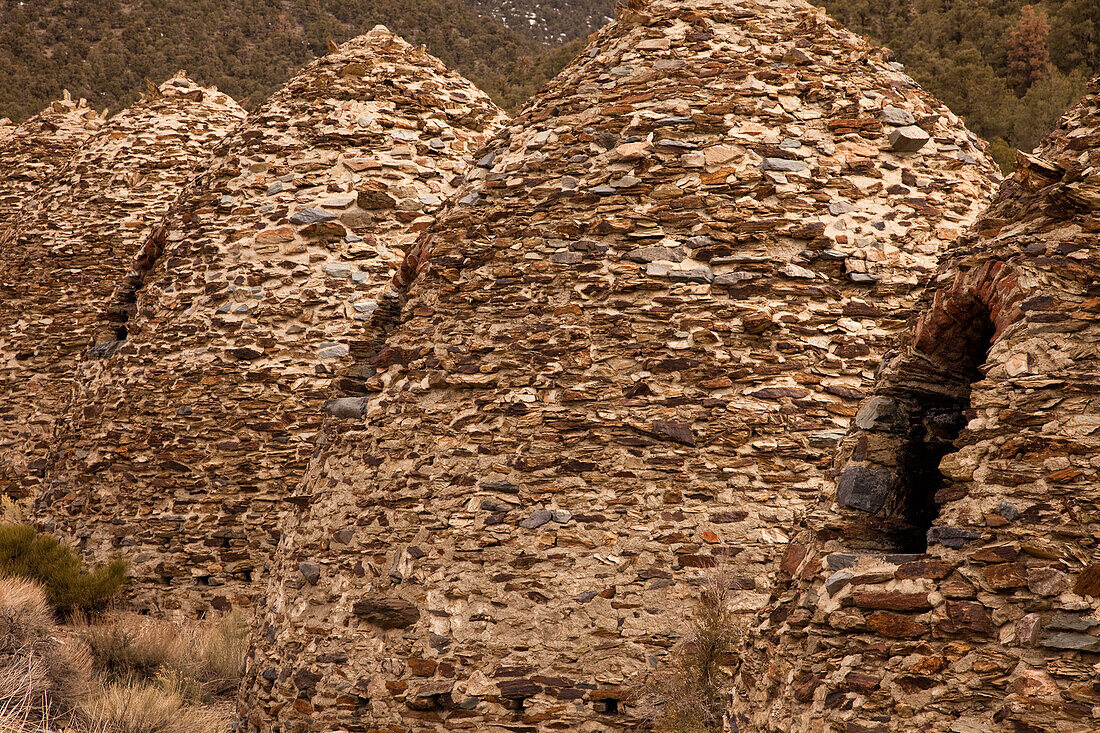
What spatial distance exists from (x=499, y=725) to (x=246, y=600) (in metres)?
4.61

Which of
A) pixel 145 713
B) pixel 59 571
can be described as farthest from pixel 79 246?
pixel 145 713

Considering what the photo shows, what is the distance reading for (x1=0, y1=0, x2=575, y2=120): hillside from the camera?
150 feet

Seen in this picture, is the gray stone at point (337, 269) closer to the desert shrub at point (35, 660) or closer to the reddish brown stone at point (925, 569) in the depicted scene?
the desert shrub at point (35, 660)

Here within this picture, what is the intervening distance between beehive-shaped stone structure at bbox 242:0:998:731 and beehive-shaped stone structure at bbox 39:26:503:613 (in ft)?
8.70

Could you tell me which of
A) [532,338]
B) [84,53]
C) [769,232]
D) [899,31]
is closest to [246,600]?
[532,338]

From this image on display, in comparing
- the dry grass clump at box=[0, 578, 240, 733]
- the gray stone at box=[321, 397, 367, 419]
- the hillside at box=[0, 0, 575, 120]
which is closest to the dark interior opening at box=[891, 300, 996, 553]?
the gray stone at box=[321, 397, 367, 419]

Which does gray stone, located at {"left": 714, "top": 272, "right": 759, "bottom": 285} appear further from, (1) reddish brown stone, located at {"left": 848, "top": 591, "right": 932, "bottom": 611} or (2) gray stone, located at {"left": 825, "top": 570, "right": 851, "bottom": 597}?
(1) reddish brown stone, located at {"left": 848, "top": 591, "right": 932, "bottom": 611}

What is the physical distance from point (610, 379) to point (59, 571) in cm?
661

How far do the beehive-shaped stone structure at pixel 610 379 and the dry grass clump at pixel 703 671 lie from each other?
12 centimetres

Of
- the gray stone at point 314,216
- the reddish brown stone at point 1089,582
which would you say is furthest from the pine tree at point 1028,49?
the reddish brown stone at point 1089,582

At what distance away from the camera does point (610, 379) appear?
5934mm

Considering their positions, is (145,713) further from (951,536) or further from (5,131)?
(5,131)

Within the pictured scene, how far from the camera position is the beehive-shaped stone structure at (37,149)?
61.3ft

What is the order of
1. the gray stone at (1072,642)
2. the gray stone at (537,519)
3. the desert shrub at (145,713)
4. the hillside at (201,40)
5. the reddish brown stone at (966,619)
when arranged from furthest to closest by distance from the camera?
the hillside at (201,40), the desert shrub at (145,713), the gray stone at (537,519), the reddish brown stone at (966,619), the gray stone at (1072,642)
